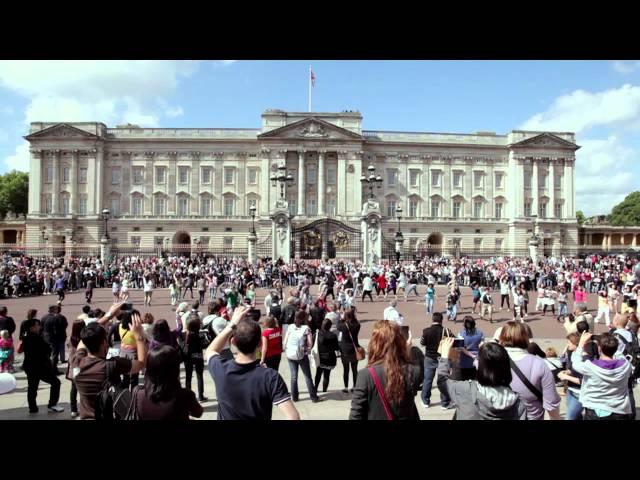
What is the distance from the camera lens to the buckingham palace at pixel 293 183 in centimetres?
5747

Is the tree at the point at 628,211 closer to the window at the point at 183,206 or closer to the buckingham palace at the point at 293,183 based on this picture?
the buckingham palace at the point at 293,183

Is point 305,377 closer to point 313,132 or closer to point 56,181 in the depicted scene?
point 313,132

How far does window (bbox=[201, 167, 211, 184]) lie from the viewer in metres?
59.5

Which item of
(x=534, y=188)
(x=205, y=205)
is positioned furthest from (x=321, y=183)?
(x=534, y=188)

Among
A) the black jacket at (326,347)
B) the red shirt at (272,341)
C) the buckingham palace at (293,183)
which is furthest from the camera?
the buckingham palace at (293,183)

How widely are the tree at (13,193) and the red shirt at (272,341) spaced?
282ft

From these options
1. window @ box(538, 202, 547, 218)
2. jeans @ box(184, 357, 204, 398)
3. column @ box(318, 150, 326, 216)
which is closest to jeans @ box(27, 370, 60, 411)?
jeans @ box(184, 357, 204, 398)

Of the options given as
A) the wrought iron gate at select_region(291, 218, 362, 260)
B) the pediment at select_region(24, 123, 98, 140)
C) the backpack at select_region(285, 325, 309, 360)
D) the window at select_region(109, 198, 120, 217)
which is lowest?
the backpack at select_region(285, 325, 309, 360)

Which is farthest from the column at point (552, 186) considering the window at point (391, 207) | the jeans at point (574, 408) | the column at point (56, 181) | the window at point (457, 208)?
the jeans at point (574, 408)

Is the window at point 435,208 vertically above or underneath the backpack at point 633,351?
above

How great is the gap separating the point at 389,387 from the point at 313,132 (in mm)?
55724

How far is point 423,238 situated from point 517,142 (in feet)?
54.8

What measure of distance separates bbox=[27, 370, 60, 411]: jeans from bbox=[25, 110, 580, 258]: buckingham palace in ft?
158

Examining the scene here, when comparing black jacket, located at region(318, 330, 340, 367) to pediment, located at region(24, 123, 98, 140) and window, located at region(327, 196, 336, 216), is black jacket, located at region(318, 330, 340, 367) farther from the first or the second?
pediment, located at region(24, 123, 98, 140)
